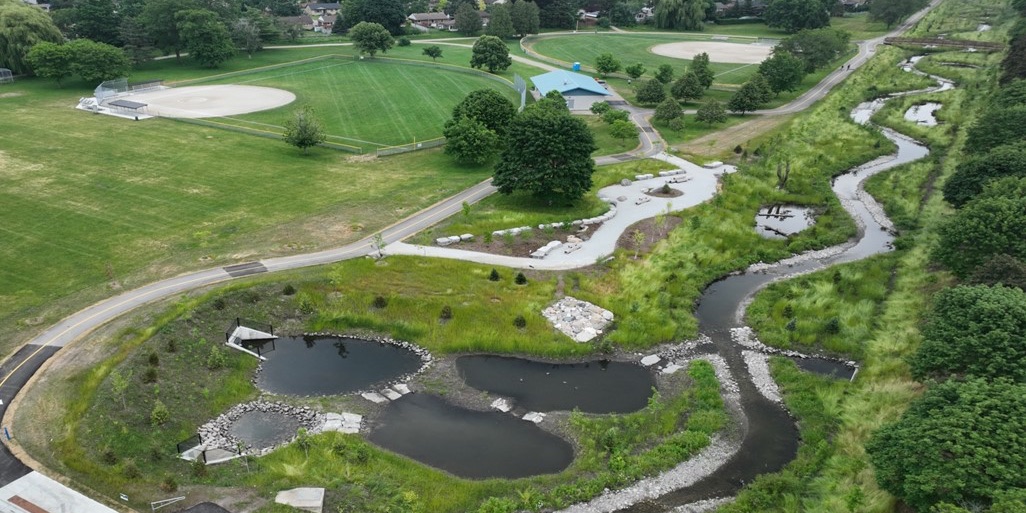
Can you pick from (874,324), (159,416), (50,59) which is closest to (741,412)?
(874,324)

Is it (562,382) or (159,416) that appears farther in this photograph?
(562,382)

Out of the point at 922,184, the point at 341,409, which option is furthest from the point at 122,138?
the point at 922,184

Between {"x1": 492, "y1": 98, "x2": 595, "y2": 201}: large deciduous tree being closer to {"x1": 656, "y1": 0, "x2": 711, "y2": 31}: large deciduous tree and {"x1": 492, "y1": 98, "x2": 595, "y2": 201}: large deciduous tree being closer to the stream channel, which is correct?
the stream channel

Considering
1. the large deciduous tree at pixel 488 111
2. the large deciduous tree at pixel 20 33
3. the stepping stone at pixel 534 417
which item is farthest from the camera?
the large deciduous tree at pixel 20 33

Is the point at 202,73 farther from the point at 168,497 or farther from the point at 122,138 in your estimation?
the point at 168,497

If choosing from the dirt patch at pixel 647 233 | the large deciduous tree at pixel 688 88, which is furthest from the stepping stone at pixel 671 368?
the large deciduous tree at pixel 688 88

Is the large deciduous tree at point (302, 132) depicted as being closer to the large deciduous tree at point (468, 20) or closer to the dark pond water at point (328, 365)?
the dark pond water at point (328, 365)

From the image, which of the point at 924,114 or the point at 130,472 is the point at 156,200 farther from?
the point at 924,114

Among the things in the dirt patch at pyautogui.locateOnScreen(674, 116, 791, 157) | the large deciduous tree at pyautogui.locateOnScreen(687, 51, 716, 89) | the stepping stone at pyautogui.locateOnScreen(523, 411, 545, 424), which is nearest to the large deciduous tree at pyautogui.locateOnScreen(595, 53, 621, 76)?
the large deciduous tree at pyautogui.locateOnScreen(687, 51, 716, 89)
